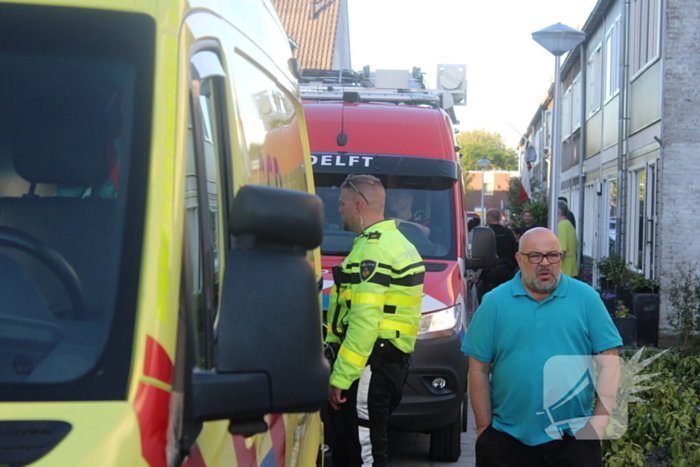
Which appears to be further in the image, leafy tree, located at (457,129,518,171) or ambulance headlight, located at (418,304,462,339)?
leafy tree, located at (457,129,518,171)

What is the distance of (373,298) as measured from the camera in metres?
4.86

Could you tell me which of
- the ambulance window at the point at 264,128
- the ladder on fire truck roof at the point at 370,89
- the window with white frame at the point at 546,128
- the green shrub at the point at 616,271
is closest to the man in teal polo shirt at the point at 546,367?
the ambulance window at the point at 264,128

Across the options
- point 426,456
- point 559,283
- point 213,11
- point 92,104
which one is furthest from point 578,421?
point 426,456

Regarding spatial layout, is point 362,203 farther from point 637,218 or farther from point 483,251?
point 637,218

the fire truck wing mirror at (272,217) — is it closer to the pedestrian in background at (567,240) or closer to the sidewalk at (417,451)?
the sidewalk at (417,451)

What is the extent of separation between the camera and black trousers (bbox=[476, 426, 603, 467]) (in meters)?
4.07

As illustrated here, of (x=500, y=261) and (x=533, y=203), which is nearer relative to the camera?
(x=500, y=261)

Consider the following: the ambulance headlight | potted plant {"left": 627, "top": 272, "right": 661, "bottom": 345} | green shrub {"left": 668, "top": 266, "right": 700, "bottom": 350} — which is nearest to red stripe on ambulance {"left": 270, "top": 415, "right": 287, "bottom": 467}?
the ambulance headlight

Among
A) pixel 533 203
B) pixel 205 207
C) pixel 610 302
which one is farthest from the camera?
pixel 533 203

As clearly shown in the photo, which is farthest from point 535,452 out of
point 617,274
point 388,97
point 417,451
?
point 617,274

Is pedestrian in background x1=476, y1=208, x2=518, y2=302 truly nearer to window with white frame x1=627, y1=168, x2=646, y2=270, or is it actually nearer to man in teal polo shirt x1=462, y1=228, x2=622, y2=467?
window with white frame x1=627, y1=168, x2=646, y2=270

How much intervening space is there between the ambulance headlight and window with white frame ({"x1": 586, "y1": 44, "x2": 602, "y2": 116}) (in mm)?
17027

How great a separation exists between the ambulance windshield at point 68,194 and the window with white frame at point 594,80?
21.6 m

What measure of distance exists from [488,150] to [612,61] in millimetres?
91847
